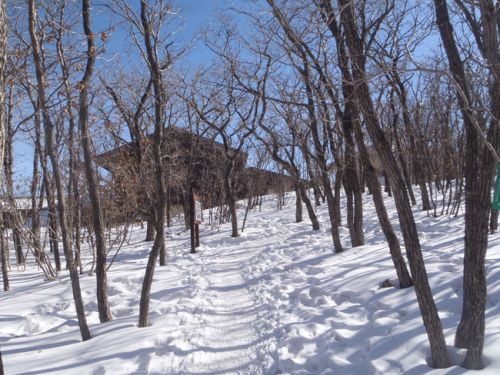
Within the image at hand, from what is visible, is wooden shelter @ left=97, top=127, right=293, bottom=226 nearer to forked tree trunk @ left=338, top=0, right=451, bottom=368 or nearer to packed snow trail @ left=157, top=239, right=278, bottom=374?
packed snow trail @ left=157, top=239, right=278, bottom=374

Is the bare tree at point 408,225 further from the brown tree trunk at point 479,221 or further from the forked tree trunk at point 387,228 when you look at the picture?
the forked tree trunk at point 387,228

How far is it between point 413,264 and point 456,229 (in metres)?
6.36

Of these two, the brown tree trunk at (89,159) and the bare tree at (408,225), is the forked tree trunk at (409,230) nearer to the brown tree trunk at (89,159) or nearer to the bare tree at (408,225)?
the bare tree at (408,225)

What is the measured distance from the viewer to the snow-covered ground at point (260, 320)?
3.42 meters

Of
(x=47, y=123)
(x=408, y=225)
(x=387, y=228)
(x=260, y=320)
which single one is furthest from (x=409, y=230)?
(x=47, y=123)

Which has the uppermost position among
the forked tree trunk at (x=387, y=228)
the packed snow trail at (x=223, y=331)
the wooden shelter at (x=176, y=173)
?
the wooden shelter at (x=176, y=173)

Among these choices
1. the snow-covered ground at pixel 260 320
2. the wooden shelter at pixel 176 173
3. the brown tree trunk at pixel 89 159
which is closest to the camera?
the snow-covered ground at pixel 260 320

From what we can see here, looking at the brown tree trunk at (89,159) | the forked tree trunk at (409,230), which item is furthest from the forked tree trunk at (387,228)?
the brown tree trunk at (89,159)

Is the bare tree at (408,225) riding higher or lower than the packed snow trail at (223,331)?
higher

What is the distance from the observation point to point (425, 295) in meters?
2.77

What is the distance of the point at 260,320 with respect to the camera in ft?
15.5

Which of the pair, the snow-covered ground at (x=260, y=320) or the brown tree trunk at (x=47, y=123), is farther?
the brown tree trunk at (x=47, y=123)

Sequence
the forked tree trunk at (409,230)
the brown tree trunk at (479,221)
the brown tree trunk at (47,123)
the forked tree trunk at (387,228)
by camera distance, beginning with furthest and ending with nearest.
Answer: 1. the forked tree trunk at (387,228)
2. the brown tree trunk at (47,123)
3. the forked tree trunk at (409,230)
4. the brown tree trunk at (479,221)

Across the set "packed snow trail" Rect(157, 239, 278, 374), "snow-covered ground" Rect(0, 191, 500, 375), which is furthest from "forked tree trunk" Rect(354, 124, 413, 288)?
"packed snow trail" Rect(157, 239, 278, 374)
